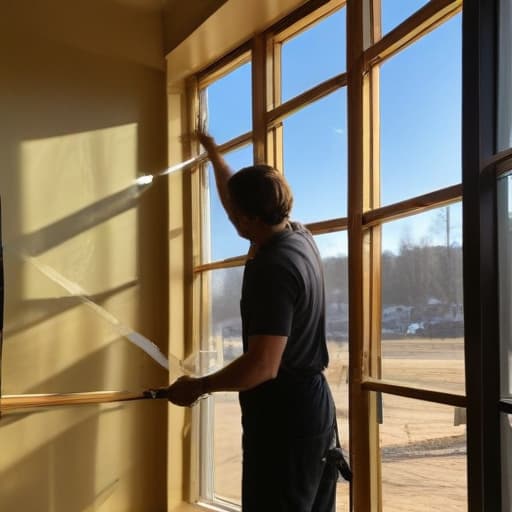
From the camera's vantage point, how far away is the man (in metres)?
1.57

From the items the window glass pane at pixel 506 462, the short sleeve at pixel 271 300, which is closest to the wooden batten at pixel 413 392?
the window glass pane at pixel 506 462

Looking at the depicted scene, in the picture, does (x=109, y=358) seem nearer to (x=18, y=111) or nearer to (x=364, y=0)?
(x=18, y=111)

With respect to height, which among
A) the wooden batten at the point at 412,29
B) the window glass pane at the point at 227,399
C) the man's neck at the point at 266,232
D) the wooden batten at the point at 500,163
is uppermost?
the wooden batten at the point at 412,29

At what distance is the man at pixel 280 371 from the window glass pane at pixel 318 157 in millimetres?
506

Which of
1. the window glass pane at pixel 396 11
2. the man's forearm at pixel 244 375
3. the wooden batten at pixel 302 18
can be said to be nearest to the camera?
the man's forearm at pixel 244 375

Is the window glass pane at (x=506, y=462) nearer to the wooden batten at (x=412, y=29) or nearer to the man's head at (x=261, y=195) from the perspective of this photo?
the man's head at (x=261, y=195)

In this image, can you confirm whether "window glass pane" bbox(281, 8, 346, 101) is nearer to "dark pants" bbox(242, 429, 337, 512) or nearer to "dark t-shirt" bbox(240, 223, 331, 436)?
"dark t-shirt" bbox(240, 223, 331, 436)

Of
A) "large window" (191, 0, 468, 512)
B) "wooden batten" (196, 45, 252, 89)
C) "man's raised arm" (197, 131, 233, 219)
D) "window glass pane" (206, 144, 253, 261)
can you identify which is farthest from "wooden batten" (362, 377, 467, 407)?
"wooden batten" (196, 45, 252, 89)

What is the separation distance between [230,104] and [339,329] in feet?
3.92

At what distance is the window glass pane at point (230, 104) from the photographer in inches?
106

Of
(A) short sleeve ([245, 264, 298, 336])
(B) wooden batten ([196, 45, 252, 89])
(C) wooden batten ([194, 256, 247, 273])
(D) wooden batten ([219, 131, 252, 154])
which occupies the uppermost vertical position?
(B) wooden batten ([196, 45, 252, 89])

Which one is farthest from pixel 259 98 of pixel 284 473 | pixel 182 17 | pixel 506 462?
pixel 506 462

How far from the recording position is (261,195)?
1662mm

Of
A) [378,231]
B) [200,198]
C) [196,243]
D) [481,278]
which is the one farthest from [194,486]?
[481,278]
